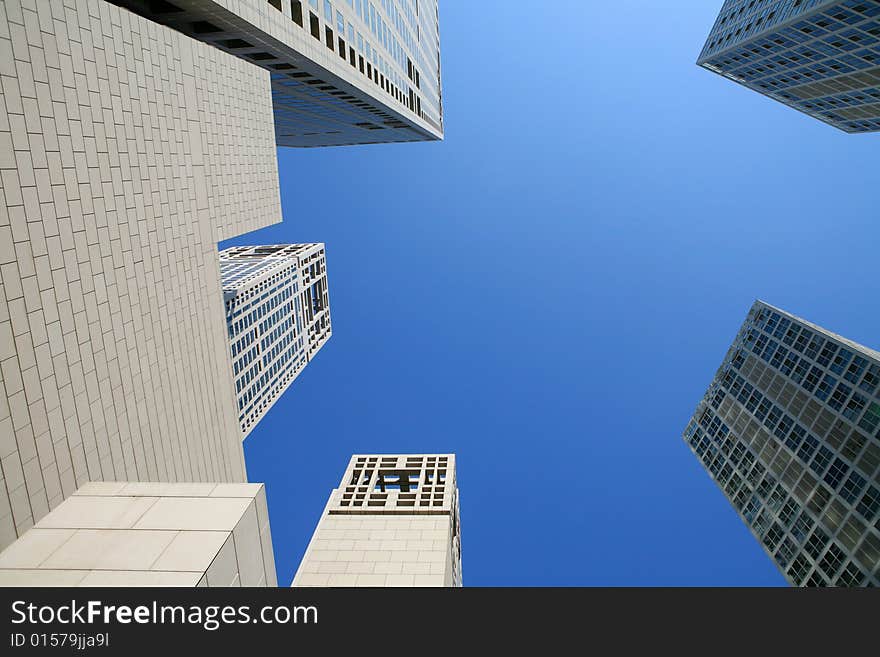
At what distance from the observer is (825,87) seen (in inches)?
3701

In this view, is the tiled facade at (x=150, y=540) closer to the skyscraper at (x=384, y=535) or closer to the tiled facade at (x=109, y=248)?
the tiled facade at (x=109, y=248)

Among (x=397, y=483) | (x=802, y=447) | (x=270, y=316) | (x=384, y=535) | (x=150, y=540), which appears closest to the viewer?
(x=150, y=540)

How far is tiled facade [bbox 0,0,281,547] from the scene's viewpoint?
1550cm

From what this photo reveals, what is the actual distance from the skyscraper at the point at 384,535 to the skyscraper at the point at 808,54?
97.2 m

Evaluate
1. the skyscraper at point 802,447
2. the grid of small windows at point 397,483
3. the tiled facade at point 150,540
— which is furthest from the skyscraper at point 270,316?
the skyscraper at point 802,447

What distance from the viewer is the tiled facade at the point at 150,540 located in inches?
467

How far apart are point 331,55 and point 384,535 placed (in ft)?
211

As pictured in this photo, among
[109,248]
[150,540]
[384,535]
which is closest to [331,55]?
[109,248]

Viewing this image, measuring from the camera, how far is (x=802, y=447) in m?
80.4

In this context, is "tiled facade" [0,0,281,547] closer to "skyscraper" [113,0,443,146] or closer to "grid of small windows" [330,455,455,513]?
"skyscraper" [113,0,443,146]

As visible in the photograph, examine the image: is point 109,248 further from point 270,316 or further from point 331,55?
point 270,316
